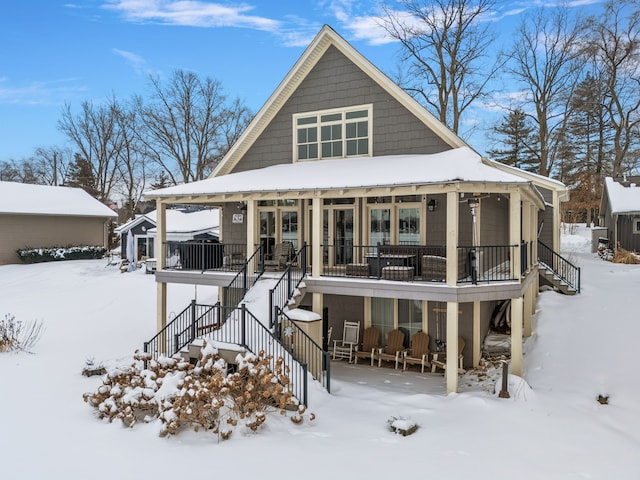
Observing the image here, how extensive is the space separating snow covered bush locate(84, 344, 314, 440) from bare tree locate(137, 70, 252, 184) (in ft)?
104

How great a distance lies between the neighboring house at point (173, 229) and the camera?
26.4 m

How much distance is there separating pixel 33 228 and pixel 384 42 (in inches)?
979

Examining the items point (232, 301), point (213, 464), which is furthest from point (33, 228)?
point (213, 464)

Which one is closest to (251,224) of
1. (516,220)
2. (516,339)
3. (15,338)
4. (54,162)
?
(516,220)

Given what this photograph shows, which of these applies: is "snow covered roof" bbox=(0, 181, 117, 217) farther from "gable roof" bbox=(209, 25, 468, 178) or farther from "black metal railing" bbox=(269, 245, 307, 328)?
"black metal railing" bbox=(269, 245, 307, 328)

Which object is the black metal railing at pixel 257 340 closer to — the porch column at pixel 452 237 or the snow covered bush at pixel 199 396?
the snow covered bush at pixel 199 396

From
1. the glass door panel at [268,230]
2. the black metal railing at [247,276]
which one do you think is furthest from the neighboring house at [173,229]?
the black metal railing at [247,276]

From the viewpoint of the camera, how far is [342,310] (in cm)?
1483

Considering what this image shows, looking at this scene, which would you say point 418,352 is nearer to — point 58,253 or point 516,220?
point 516,220

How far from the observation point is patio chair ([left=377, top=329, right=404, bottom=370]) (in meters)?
13.4

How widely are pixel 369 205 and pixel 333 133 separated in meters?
2.76

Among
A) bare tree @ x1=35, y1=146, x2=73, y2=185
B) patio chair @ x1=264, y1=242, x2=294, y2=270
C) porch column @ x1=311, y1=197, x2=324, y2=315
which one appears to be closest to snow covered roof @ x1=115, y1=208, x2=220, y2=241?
patio chair @ x1=264, y1=242, x2=294, y2=270

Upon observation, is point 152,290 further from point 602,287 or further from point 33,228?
point 602,287

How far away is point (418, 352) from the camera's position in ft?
43.6
